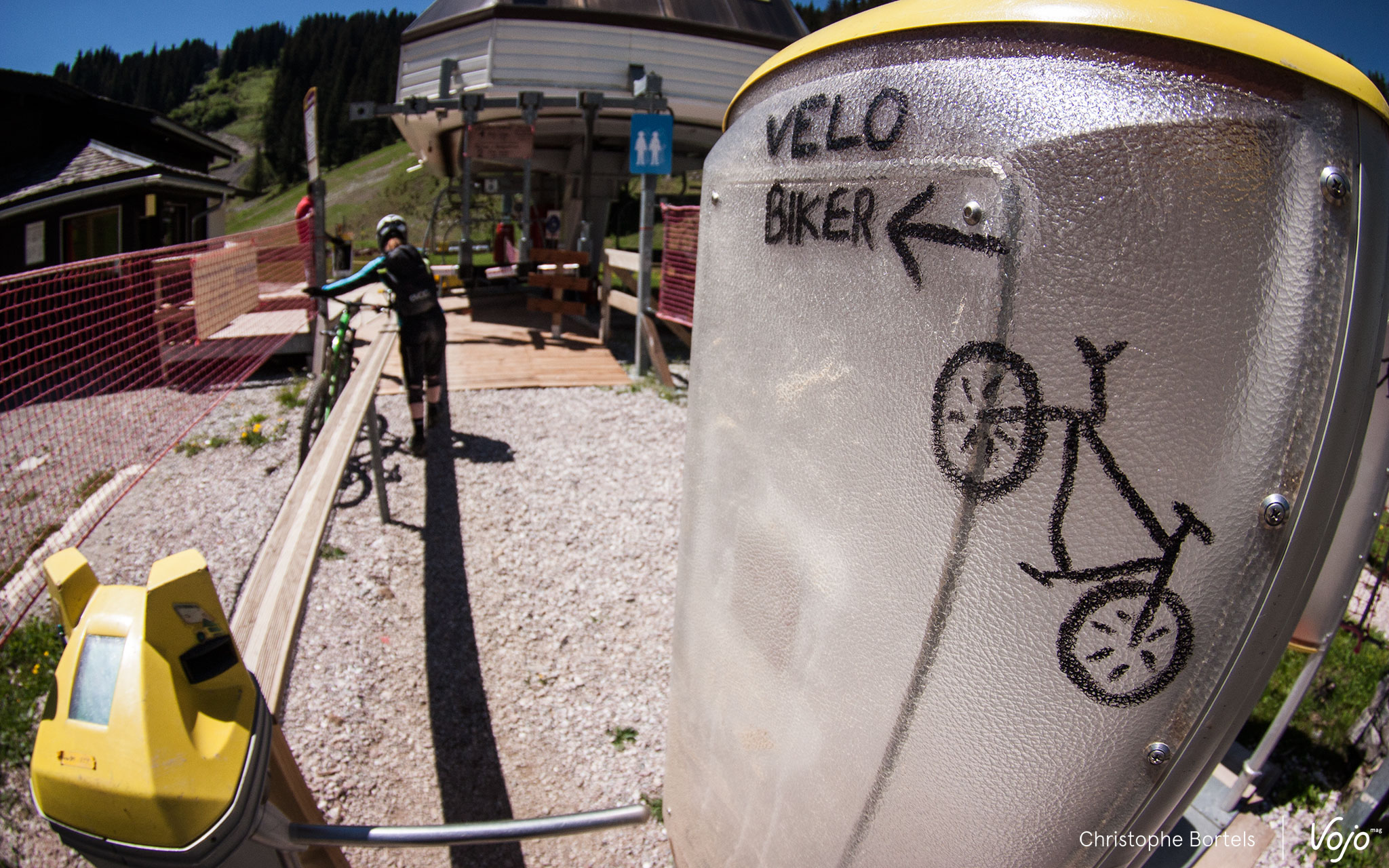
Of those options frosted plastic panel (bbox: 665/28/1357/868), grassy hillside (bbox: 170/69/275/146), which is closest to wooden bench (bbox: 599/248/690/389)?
frosted plastic panel (bbox: 665/28/1357/868)

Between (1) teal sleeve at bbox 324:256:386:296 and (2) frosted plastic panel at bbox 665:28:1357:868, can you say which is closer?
(2) frosted plastic panel at bbox 665:28:1357:868

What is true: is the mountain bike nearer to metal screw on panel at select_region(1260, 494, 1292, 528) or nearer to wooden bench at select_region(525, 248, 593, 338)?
wooden bench at select_region(525, 248, 593, 338)

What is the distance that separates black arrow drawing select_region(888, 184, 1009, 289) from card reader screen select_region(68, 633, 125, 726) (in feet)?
4.29

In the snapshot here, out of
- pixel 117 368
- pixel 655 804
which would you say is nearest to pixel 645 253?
pixel 117 368

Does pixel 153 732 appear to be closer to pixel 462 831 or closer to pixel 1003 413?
pixel 462 831

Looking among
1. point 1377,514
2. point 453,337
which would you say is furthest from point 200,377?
point 1377,514

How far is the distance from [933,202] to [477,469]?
5396 mm

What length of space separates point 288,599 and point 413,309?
4162 millimetres

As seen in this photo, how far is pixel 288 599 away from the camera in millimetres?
2297

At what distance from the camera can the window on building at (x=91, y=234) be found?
1338 centimetres

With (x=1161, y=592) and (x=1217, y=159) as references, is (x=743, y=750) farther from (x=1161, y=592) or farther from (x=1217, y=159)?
(x=1217, y=159)

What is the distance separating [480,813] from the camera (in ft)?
9.88

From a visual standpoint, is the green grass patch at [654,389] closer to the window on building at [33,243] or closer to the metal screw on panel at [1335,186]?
the metal screw on panel at [1335,186]

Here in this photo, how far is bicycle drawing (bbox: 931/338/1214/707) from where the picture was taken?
3.16 feet
